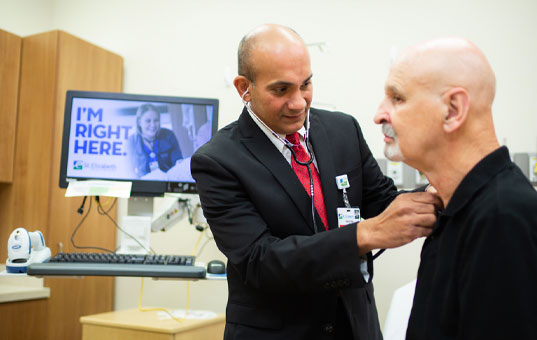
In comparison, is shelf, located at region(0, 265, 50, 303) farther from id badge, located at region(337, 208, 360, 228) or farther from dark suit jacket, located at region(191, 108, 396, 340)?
id badge, located at region(337, 208, 360, 228)

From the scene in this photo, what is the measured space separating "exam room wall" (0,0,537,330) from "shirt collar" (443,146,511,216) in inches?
74.3

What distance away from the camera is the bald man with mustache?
81cm

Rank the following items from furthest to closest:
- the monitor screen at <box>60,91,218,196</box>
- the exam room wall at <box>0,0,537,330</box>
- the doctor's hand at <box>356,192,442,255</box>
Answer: the exam room wall at <box>0,0,537,330</box> → the monitor screen at <box>60,91,218,196</box> → the doctor's hand at <box>356,192,442,255</box>

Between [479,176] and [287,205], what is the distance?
1.65 feet

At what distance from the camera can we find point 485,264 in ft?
2.72

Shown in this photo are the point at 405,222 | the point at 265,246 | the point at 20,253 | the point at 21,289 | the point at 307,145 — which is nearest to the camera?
the point at 405,222

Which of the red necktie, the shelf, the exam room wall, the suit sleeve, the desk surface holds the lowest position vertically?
the shelf

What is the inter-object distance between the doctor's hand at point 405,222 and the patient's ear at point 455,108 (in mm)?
179

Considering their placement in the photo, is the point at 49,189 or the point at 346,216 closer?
the point at 346,216

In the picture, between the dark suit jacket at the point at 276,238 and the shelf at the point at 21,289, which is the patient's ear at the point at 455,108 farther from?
the shelf at the point at 21,289

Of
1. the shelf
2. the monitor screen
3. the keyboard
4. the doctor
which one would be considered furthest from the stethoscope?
the shelf

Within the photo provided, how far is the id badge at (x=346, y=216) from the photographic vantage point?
1.33m

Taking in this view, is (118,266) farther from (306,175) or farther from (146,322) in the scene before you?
(306,175)

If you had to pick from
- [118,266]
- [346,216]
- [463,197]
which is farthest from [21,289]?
[463,197]
